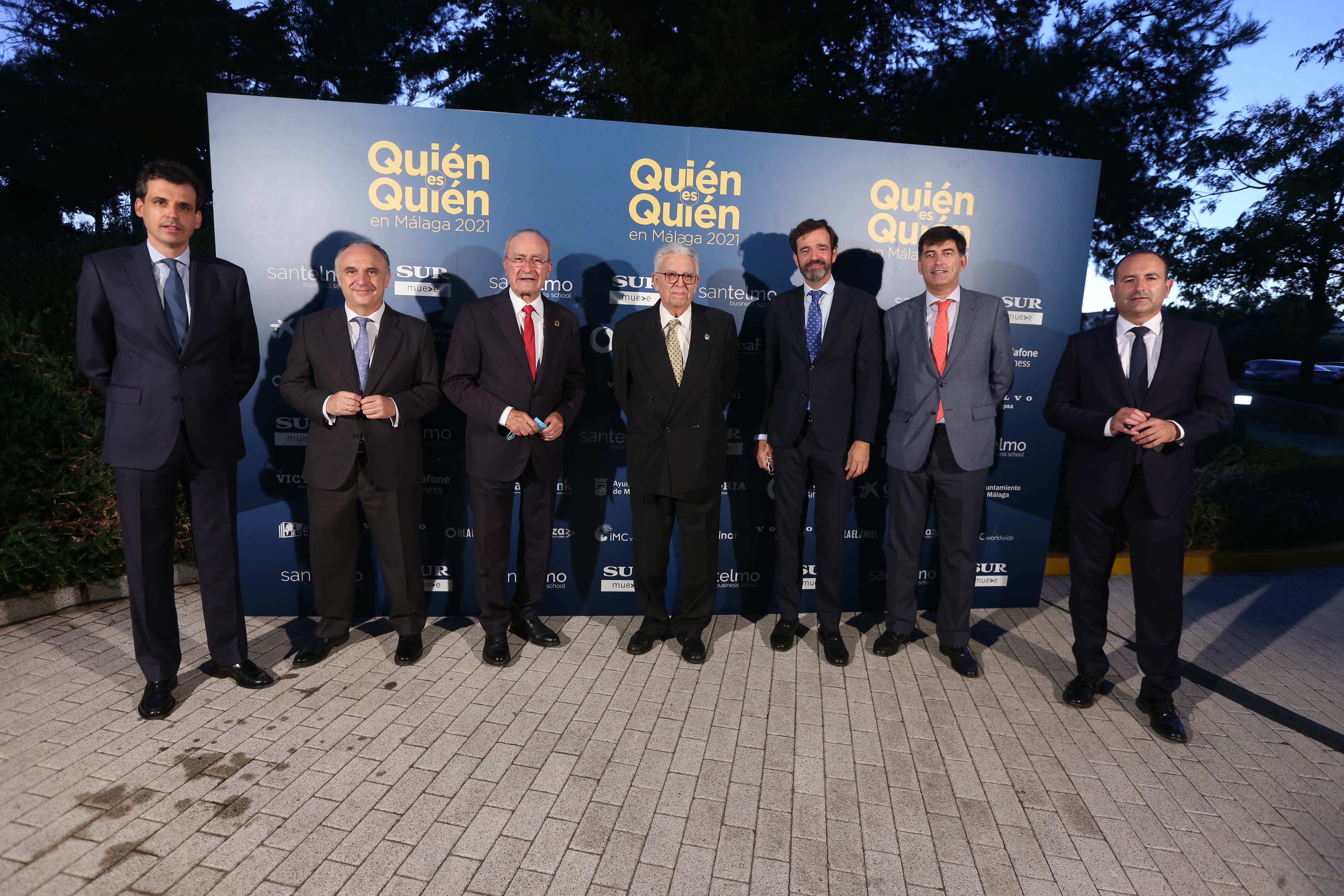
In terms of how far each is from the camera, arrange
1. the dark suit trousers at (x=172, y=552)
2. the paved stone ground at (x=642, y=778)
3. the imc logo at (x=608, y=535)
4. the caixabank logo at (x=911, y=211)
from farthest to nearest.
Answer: the imc logo at (x=608, y=535) → the caixabank logo at (x=911, y=211) → the dark suit trousers at (x=172, y=552) → the paved stone ground at (x=642, y=778)

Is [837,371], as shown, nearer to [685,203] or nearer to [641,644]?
[685,203]

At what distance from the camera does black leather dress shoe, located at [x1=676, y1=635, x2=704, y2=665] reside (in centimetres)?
376

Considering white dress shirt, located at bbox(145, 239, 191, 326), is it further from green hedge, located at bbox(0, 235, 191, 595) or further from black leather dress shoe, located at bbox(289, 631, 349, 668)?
green hedge, located at bbox(0, 235, 191, 595)

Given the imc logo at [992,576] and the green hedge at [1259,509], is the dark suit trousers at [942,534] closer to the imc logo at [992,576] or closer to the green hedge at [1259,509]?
the imc logo at [992,576]

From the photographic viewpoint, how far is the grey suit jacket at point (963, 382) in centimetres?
361

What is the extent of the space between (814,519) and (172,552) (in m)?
3.14

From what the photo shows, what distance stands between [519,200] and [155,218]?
1744 mm

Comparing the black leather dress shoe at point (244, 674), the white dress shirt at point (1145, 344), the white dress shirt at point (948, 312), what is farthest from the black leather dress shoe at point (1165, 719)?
the black leather dress shoe at point (244, 674)

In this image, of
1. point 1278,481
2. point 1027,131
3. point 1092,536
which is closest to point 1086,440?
point 1092,536

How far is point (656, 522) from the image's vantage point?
3775mm

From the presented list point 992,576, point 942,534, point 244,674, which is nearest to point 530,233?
point 244,674

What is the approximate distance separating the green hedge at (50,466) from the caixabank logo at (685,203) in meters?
3.64

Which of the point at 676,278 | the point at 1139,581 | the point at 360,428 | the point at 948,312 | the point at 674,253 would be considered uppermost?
the point at 674,253

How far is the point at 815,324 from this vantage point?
3742 mm
